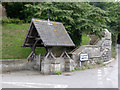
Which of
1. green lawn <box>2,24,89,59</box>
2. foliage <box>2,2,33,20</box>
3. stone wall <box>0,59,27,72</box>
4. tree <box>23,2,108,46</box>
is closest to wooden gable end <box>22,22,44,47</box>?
stone wall <box>0,59,27,72</box>

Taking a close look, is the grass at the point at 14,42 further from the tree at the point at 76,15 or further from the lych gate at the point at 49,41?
A: the tree at the point at 76,15

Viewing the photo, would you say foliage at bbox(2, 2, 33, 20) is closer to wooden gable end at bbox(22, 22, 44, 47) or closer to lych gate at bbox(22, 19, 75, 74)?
wooden gable end at bbox(22, 22, 44, 47)

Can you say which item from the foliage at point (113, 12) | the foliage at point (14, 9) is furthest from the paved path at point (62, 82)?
the foliage at point (113, 12)

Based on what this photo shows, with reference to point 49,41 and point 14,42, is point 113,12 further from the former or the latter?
point 49,41

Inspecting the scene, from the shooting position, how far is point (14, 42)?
17.8 metres

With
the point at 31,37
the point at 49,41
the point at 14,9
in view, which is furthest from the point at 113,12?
the point at 49,41

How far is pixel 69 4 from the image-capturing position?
16672mm

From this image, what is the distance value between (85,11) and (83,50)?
4757mm

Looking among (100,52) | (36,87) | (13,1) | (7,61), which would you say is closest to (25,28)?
(13,1)

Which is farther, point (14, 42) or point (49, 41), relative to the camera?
point (14, 42)

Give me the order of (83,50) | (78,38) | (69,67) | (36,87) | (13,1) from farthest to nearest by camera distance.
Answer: (13,1) < (78,38) < (83,50) < (69,67) < (36,87)

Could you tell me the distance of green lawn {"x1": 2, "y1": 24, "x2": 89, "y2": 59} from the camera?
15430mm

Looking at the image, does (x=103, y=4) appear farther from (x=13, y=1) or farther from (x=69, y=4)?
(x=13, y=1)

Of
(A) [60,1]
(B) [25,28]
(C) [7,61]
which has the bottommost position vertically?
(C) [7,61]
